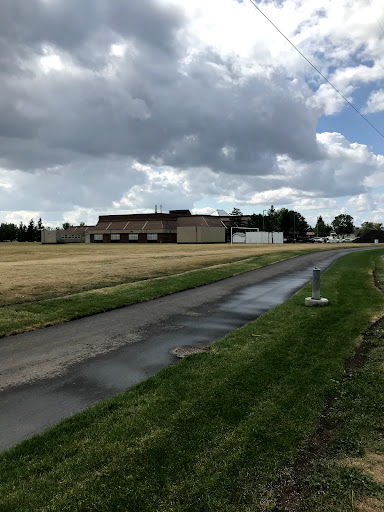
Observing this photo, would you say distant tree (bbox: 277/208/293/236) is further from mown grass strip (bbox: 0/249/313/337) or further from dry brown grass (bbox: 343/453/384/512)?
dry brown grass (bbox: 343/453/384/512)

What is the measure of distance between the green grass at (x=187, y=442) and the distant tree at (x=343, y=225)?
19586 centimetres

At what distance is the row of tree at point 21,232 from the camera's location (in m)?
150

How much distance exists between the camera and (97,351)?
685cm

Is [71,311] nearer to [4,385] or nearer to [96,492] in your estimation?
[4,385]

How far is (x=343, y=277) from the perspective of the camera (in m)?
16.5

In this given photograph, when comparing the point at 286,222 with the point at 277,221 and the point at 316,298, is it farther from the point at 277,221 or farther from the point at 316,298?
the point at 316,298

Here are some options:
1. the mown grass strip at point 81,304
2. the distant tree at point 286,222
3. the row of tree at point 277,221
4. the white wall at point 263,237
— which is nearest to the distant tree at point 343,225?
the row of tree at point 277,221

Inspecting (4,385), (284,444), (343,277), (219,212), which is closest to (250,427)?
(284,444)

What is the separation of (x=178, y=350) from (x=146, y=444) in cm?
333

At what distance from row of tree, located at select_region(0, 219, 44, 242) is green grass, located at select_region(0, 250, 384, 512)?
160 m

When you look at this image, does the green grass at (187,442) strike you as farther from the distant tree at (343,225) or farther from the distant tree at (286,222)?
the distant tree at (343,225)

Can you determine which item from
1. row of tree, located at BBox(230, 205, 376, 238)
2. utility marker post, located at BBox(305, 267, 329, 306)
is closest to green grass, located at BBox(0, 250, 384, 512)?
utility marker post, located at BBox(305, 267, 329, 306)

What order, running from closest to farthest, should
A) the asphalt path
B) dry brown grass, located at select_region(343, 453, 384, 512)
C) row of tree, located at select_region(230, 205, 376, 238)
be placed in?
dry brown grass, located at select_region(343, 453, 384, 512) → the asphalt path → row of tree, located at select_region(230, 205, 376, 238)

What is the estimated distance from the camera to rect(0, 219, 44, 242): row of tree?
150250 mm
